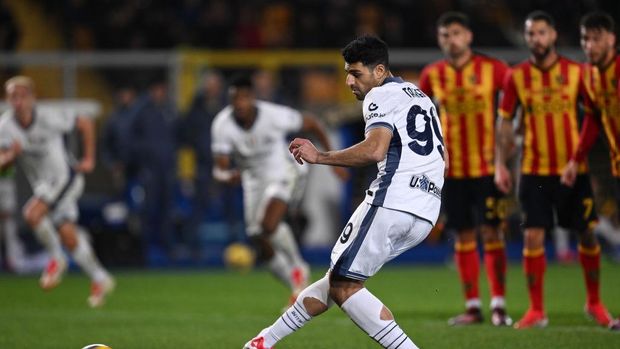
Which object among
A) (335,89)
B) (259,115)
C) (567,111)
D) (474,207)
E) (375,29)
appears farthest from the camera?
(375,29)

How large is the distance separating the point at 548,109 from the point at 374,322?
3.43 meters

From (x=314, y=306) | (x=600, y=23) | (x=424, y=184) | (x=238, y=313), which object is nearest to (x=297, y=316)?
(x=314, y=306)

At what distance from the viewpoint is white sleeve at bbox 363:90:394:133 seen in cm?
704

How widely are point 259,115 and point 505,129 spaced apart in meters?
3.31

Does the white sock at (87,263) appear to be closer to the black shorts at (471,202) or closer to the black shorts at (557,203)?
the black shorts at (471,202)

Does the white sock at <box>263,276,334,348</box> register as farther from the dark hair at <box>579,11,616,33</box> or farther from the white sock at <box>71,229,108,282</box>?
the white sock at <box>71,229,108,282</box>

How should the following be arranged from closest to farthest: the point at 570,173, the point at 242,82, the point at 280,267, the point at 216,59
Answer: the point at 570,173 < the point at 242,82 < the point at 280,267 < the point at 216,59

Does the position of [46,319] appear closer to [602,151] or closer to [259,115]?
[259,115]

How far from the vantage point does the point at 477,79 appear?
10.4 meters

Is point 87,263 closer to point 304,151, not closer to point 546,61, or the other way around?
point 546,61

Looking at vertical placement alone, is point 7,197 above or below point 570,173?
below

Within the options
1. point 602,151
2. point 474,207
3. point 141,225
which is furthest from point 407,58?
point 474,207

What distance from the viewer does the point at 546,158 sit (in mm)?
9883

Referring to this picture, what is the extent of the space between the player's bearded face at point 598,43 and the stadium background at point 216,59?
22.8 ft
